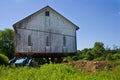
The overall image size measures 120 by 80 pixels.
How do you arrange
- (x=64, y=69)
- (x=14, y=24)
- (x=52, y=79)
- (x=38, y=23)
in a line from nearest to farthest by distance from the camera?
(x=52, y=79), (x=64, y=69), (x=14, y=24), (x=38, y=23)

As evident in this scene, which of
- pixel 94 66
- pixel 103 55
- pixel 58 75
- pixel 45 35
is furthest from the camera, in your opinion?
pixel 45 35

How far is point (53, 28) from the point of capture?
3169 cm

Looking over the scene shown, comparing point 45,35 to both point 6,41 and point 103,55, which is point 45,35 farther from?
point 6,41

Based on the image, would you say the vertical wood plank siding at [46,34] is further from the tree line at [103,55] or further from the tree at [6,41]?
the tree at [6,41]

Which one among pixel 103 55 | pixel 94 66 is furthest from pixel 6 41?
pixel 94 66

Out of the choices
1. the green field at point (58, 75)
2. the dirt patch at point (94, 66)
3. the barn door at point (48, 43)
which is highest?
the barn door at point (48, 43)

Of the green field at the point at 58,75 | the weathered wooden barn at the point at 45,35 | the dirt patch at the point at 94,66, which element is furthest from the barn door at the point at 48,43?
the green field at the point at 58,75

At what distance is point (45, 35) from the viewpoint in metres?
30.9

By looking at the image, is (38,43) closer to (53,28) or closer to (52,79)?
(53,28)

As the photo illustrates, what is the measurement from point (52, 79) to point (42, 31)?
1992cm

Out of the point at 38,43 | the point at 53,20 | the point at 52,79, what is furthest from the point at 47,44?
the point at 52,79

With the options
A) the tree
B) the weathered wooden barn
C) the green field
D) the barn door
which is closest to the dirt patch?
the green field

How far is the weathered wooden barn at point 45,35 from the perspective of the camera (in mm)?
29328

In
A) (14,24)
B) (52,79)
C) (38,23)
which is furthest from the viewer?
(38,23)
